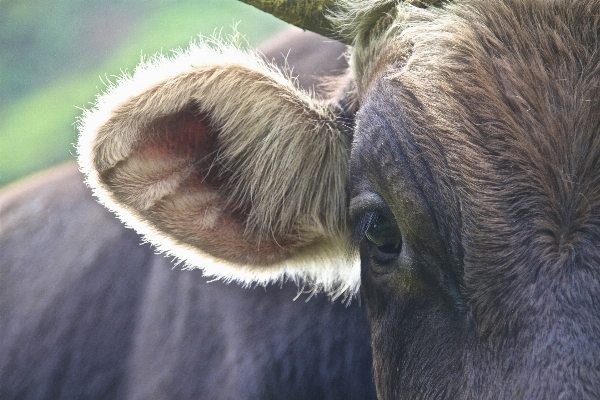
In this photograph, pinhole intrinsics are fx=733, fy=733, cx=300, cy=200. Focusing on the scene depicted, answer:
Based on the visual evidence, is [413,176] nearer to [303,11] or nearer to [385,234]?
[385,234]

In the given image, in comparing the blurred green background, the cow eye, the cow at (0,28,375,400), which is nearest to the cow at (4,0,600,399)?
the cow eye

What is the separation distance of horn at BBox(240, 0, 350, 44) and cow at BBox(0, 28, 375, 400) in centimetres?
74

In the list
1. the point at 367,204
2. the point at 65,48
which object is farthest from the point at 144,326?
the point at 65,48

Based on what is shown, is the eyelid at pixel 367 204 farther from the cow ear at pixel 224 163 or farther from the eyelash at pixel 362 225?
the cow ear at pixel 224 163

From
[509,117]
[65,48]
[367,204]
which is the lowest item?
[65,48]

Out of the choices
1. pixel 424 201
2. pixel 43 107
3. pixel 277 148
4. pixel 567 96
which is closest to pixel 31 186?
pixel 43 107

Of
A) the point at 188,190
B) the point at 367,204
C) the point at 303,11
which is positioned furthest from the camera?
the point at 188,190

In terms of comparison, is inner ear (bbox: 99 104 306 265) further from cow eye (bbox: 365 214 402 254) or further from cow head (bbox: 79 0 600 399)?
cow eye (bbox: 365 214 402 254)

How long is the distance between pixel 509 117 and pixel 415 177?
1.21ft

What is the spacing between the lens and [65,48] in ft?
19.4

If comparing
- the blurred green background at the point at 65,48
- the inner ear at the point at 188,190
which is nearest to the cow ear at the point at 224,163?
the inner ear at the point at 188,190

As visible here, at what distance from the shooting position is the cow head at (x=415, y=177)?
2.17m

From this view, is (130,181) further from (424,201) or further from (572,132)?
(572,132)

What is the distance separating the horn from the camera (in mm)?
2814
